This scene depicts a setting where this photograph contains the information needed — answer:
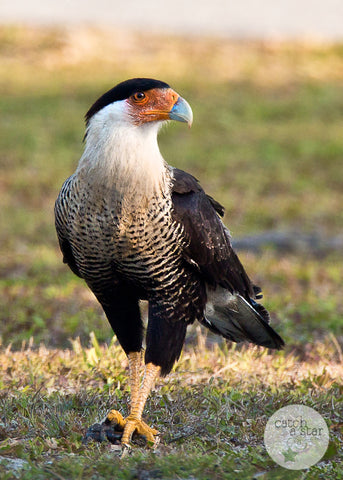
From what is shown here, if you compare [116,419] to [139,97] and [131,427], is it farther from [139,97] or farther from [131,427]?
[139,97]

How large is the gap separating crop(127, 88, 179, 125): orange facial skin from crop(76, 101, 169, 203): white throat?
3cm

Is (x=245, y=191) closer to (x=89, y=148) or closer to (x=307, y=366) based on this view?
(x=307, y=366)

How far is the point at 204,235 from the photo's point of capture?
364 centimetres

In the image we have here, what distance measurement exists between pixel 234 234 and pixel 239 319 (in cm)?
370

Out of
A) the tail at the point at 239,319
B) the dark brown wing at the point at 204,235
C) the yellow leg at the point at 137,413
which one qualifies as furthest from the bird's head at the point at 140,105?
the yellow leg at the point at 137,413

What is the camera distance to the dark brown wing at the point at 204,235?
3.55 m

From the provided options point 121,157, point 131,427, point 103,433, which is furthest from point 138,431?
point 121,157

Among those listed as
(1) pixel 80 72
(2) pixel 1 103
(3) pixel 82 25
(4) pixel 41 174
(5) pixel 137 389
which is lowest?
(5) pixel 137 389

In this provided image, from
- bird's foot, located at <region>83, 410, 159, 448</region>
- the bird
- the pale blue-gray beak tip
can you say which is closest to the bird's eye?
the bird

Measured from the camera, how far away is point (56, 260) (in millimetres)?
6852

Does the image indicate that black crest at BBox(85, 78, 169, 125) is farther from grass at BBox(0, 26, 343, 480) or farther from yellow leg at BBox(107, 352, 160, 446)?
grass at BBox(0, 26, 343, 480)

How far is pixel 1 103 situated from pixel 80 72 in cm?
178

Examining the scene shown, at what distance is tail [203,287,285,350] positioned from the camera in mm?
3998

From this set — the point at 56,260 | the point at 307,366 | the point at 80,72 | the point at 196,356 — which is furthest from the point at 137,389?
the point at 80,72
